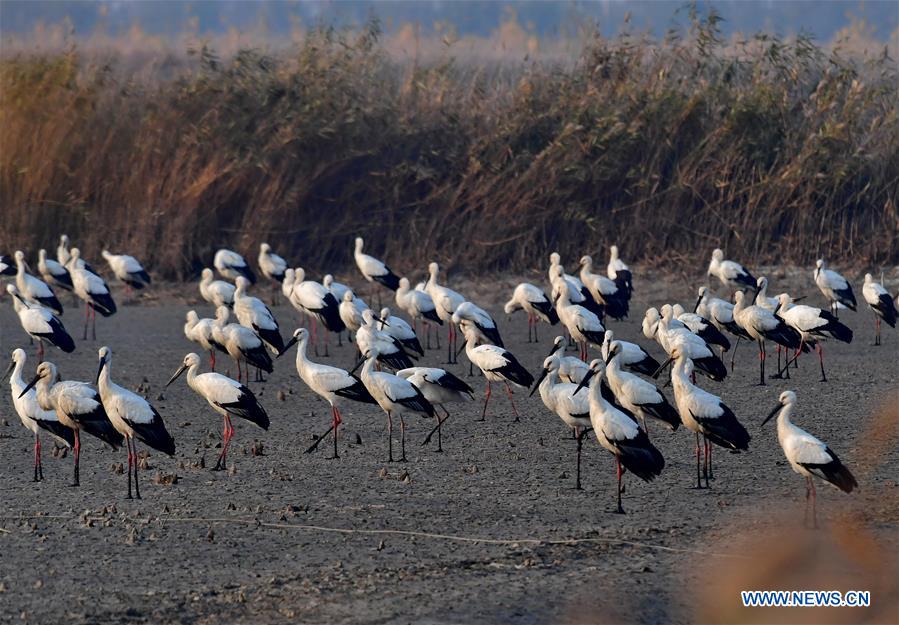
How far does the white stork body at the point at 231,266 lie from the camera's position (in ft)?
70.7

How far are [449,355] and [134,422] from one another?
656cm

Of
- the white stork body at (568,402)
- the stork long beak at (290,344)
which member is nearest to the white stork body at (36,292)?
the stork long beak at (290,344)

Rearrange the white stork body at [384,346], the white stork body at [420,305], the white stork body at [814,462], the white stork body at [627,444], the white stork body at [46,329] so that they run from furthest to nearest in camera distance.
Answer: the white stork body at [420,305]
the white stork body at [46,329]
the white stork body at [384,346]
the white stork body at [627,444]
the white stork body at [814,462]

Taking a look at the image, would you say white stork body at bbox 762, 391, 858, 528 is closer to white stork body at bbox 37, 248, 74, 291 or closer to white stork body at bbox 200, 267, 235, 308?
white stork body at bbox 200, 267, 235, 308

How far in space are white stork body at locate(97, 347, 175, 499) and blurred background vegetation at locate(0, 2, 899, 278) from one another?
38.7ft

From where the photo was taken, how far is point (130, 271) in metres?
21.4

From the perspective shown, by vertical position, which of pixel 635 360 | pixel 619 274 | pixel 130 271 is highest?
pixel 619 274

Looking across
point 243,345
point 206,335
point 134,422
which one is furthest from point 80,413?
point 206,335

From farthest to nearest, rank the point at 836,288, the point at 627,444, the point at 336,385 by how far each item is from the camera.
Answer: the point at 836,288 → the point at 336,385 → the point at 627,444

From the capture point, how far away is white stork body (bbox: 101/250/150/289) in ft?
70.1

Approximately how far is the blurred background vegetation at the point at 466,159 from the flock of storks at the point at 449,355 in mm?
1046

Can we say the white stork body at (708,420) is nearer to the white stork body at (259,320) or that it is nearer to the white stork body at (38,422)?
the white stork body at (38,422)

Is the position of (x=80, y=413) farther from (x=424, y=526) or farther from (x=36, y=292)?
(x=36, y=292)

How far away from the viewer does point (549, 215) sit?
2358cm
